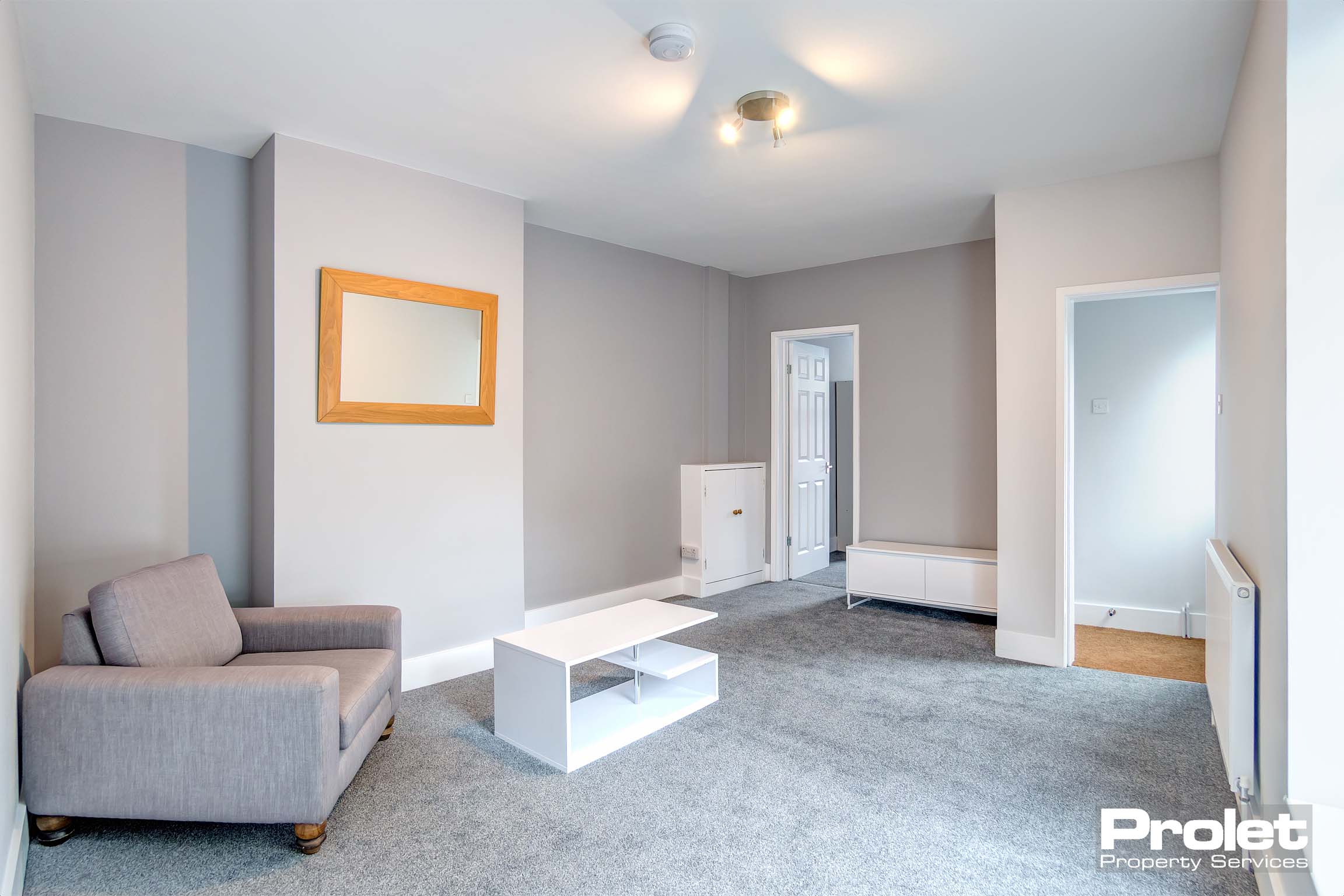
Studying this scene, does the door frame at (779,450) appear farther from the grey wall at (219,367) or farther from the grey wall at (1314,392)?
the grey wall at (1314,392)

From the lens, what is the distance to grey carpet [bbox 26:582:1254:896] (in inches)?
78.3

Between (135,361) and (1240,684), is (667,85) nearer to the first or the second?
(135,361)

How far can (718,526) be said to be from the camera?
552 centimetres

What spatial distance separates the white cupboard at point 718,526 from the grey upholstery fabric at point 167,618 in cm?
330

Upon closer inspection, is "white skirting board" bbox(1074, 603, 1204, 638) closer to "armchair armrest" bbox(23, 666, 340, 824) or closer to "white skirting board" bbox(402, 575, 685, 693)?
"white skirting board" bbox(402, 575, 685, 693)

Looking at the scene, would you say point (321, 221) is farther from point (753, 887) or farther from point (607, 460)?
point (753, 887)

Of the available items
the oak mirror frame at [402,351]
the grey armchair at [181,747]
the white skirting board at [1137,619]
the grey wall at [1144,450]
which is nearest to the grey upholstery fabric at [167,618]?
the grey armchair at [181,747]

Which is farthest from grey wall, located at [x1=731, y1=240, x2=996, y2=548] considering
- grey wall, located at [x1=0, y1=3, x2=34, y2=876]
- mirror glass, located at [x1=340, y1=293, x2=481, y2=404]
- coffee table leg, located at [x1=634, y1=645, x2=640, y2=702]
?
grey wall, located at [x1=0, y1=3, x2=34, y2=876]

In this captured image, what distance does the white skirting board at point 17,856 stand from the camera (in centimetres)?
181

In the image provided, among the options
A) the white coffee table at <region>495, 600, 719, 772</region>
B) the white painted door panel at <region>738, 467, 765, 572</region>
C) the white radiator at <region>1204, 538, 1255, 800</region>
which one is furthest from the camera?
the white painted door panel at <region>738, 467, 765, 572</region>

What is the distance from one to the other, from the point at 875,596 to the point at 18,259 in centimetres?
485

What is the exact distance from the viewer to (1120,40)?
7.86ft

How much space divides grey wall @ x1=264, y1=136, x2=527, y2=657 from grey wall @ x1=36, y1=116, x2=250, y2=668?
0.34m

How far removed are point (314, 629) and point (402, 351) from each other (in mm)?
1369
